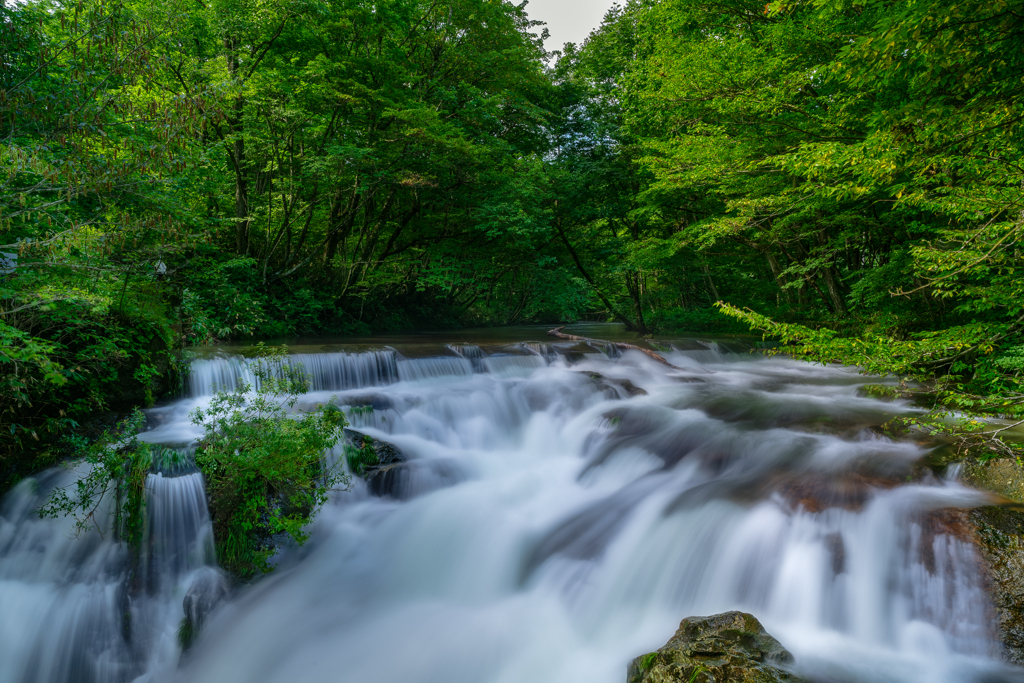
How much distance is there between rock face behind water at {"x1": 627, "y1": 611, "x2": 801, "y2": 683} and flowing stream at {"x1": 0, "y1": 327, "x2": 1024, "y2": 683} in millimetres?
614

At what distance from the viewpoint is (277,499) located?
16.2 ft

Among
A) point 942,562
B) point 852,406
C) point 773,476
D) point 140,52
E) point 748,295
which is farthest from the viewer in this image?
point 748,295

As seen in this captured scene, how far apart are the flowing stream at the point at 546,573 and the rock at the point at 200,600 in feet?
0.13

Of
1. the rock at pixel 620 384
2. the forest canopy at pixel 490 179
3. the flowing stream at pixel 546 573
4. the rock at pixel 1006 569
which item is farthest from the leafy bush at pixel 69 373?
the rock at pixel 620 384

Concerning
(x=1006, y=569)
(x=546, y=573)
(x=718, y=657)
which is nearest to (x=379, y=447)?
(x=546, y=573)

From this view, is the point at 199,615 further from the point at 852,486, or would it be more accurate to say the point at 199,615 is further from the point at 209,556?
the point at 852,486

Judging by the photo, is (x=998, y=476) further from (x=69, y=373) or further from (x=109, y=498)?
(x=69, y=373)

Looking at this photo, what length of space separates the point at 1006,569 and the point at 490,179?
13114 mm

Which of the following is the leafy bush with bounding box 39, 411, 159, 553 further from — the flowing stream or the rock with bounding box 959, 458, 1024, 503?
the rock with bounding box 959, 458, 1024, 503

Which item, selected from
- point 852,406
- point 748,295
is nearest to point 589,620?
point 852,406

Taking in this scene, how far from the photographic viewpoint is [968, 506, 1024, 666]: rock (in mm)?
3352

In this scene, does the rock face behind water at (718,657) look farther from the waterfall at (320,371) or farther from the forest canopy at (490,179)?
the waterfall at (320,371)

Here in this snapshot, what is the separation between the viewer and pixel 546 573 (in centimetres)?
498

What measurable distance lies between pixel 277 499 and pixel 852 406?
8.21 metres
